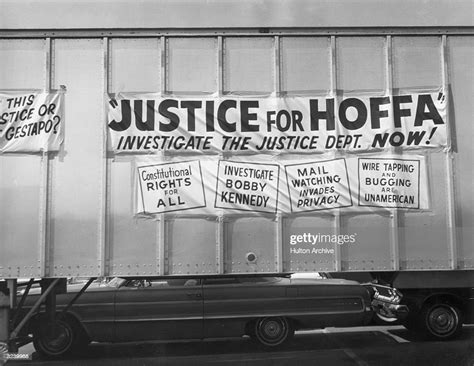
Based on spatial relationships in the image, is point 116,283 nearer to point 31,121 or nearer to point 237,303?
point 237,303

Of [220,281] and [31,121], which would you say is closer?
[31,121]

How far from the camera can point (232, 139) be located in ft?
15.3

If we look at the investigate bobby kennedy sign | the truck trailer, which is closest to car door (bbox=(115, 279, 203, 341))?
the truck trailer

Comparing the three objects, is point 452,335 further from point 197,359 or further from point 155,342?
point 155,342

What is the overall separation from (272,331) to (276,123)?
3369 millimetres

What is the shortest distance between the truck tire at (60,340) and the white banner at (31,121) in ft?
8.13

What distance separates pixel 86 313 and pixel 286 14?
4.62 m

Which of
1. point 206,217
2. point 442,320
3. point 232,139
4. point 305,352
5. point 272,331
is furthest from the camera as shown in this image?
point 272,331

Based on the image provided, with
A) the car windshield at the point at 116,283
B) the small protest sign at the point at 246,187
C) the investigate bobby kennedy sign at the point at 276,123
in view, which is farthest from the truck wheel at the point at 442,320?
the car windshield at the point at 116,283

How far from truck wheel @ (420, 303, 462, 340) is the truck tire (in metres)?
4.53

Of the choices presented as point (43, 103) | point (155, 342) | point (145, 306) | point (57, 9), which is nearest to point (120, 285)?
point (145, 306)

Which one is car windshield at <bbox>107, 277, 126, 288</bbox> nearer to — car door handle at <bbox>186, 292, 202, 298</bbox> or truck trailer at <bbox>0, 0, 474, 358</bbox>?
car door handle at <bbox>186, 292, 202, 298</bbox>

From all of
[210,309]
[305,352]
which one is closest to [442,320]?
[305,352]

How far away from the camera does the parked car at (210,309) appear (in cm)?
648
